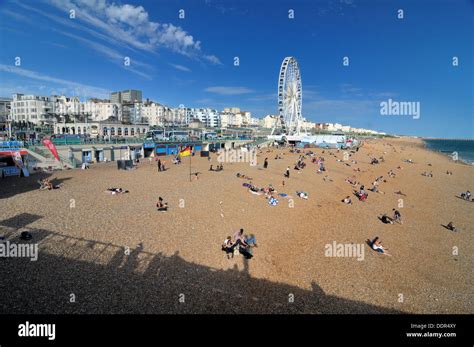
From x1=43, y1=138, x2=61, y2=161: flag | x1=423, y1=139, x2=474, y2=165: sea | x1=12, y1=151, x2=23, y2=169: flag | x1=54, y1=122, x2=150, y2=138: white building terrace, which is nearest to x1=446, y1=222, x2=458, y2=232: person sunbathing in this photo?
x1=12, y1=151, x2=23, y2=169: flag

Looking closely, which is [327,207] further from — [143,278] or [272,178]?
[143,278]

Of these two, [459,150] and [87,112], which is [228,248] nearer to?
[87,112]

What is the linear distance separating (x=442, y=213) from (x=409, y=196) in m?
3.74

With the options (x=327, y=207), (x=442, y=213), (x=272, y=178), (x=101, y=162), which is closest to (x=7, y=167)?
(x=101, y=162)

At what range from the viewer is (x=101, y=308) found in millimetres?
5500

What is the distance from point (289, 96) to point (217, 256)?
47200 millimetres

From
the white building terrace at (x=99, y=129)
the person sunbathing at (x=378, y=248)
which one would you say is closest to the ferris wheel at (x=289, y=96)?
the white building terrace at (x=99, y=129)

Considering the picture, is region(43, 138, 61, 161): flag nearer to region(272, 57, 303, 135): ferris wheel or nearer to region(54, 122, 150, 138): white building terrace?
region(54, 122, 150, 138): white building terrace

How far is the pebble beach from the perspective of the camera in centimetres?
612

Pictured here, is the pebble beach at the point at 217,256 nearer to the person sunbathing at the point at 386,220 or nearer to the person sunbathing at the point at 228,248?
the person sunbathing at the point at 228,248

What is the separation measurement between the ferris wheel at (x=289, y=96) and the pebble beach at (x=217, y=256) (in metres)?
34.4

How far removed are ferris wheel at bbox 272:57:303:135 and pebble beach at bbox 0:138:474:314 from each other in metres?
34.4

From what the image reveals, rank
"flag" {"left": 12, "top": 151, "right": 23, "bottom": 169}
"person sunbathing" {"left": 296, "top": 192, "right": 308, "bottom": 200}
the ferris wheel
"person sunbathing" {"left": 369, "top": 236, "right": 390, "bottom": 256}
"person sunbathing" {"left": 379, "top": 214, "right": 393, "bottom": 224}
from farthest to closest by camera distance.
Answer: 1. the ferris wheel
2. "flag" {"left": 12, "top": 151, "right": 23, "bottom": 169}
3. "person sunbathing" {"left": 296, "top": 192, "right": 308, "bottom": 200}
4. "person sunbathing" {"left": 379, "top": 214, "right": 393, "bottom": 224}
5. "person sunbathing" {"left": 369, "top": 236, "right": 390, "bottom": 256}

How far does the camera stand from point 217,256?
840cm
